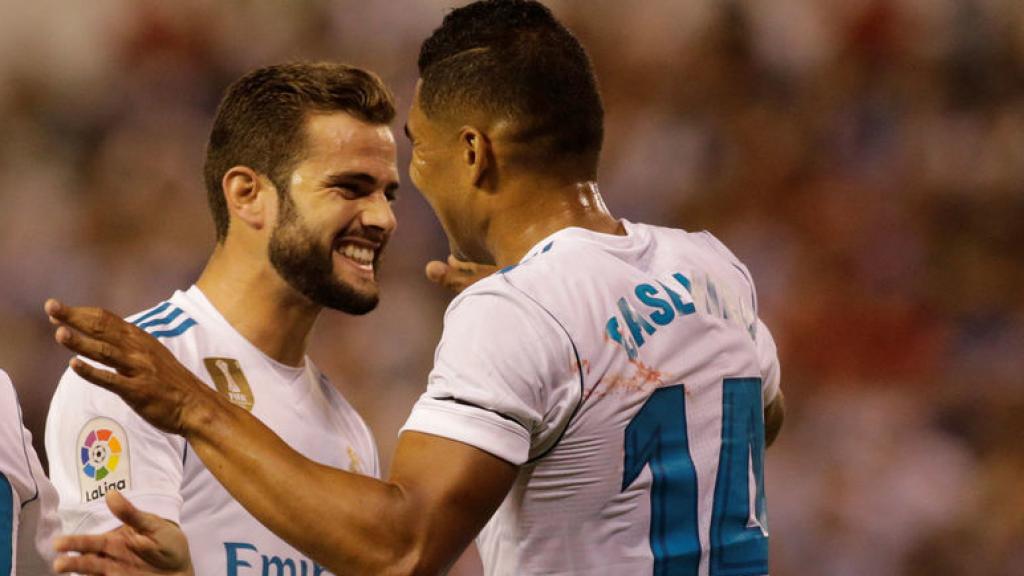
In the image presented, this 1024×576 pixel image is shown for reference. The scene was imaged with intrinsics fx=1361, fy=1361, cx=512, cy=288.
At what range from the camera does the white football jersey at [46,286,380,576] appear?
2.75m

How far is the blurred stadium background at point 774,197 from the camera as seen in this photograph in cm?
559

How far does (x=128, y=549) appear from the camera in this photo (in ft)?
7.56

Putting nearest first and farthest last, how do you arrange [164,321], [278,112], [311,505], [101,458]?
1. [311,505]
2. [101,458]
3. [164,321]
4. [278,112]

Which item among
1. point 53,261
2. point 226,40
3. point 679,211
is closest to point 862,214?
point 679,211

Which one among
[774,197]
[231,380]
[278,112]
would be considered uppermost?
[278,112]

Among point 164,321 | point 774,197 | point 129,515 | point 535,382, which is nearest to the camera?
point 535,382

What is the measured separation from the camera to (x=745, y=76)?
6078 millimetres

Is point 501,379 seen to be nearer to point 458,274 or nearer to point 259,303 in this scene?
point 458,274

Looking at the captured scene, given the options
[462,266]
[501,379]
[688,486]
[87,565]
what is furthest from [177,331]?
[688,486]

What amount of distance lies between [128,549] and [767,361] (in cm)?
129

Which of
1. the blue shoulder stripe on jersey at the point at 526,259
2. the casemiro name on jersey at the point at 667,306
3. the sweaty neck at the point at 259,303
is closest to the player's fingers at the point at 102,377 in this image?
the blue shoulder stripe on jersey at the point at 526,259

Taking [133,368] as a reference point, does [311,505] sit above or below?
below

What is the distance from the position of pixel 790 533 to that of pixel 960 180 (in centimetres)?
175

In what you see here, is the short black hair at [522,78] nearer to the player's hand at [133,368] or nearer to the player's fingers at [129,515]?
the player's hand at [133,368]
